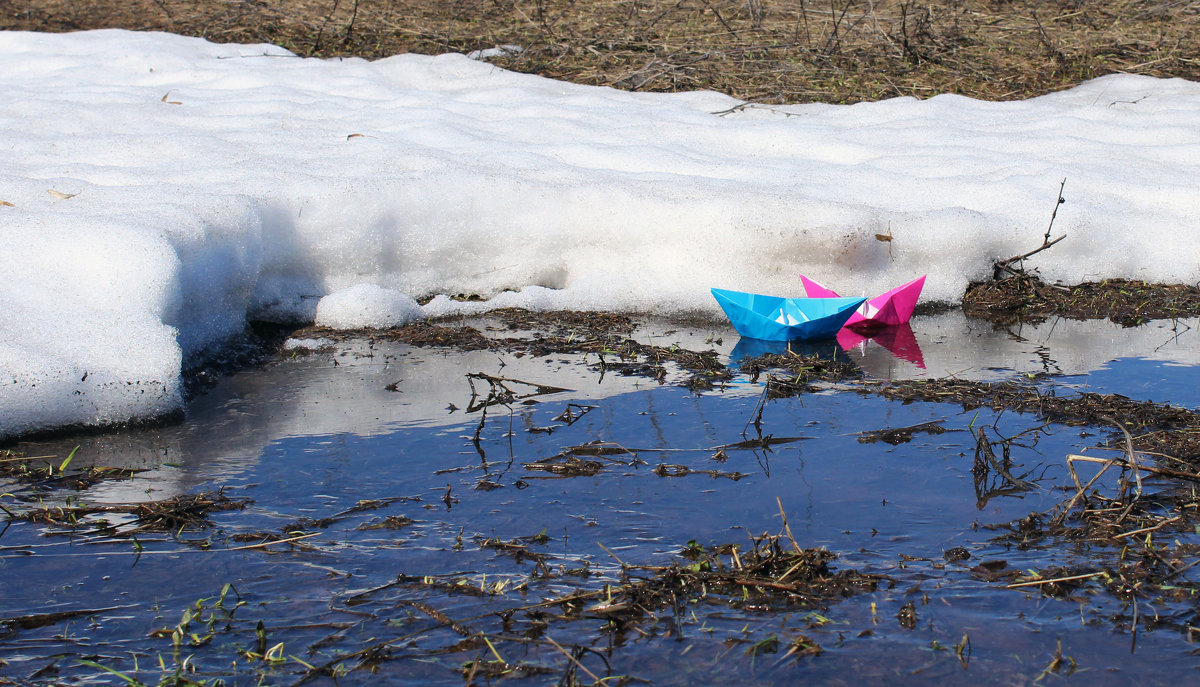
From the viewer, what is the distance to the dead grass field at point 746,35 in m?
8.47

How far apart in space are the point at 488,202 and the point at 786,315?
1.75 meters

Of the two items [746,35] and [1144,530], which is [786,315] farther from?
[746,35]

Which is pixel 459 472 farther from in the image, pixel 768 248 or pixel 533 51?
pixel 533 51

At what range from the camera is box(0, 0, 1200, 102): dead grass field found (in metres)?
8.47

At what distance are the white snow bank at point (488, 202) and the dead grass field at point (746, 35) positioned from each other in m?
0.66

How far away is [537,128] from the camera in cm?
699

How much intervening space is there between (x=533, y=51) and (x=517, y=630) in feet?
24.9

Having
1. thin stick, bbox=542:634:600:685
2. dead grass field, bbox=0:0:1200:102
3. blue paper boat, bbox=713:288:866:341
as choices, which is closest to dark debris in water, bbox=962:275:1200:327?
blue paper boat, bbox=713:288:866:341

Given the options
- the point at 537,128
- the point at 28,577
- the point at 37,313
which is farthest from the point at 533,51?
the point at 28,577

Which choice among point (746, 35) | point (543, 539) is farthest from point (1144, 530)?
point (746, 35)

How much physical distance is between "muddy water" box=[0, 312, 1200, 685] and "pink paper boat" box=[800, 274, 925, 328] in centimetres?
75

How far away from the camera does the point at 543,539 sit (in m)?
2.47

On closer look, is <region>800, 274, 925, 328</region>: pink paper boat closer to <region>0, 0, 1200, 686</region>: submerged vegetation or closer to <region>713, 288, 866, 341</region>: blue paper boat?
<region>713, 288, 866, 341</region>: blue paper boat

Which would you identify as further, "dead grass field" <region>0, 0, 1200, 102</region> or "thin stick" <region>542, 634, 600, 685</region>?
"dead grass field" <region>0, 0, 1200, 102</region>
